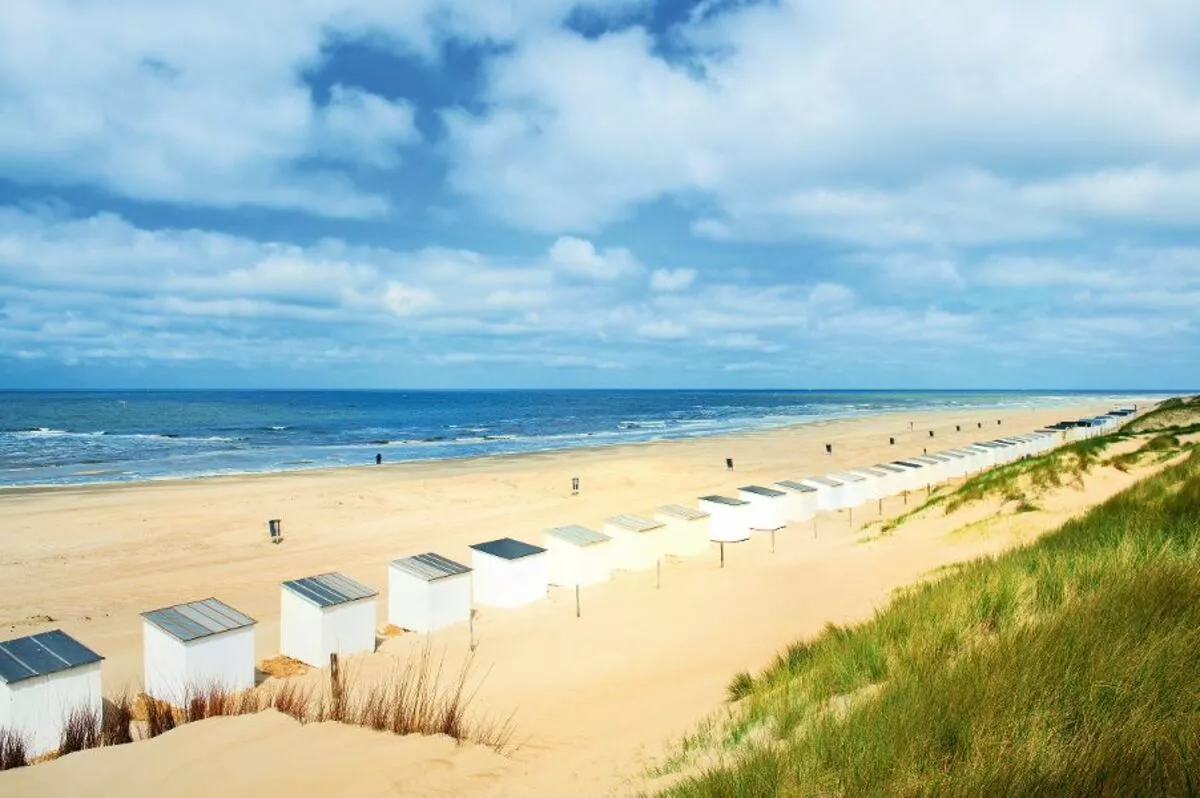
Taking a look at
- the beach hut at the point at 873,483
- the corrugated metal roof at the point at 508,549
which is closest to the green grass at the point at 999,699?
the corrugated metal roof at the point at 508,549

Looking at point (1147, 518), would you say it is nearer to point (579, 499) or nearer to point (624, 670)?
point (624, 670)

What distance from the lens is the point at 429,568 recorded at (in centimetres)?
1378

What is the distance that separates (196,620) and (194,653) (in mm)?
676

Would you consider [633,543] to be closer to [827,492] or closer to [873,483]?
[827,492]

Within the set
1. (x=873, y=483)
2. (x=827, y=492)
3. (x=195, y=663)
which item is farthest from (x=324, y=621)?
(x=873, y=483)

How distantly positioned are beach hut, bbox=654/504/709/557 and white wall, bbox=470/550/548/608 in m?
4.62

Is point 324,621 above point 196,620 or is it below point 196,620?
below

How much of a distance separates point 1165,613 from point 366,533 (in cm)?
2200

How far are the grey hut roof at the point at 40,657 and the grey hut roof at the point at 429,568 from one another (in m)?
5.24

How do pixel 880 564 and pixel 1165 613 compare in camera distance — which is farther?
pixel 880 564

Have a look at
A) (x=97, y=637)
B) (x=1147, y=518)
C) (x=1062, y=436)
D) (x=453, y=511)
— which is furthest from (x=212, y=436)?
(x=1147, y=518)

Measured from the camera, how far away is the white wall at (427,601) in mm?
13250

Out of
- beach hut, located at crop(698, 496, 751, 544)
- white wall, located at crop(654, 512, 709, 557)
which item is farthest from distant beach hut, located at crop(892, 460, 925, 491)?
white wall, located at crop(654, 512, 709, 557)

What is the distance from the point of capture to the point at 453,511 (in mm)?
27672
